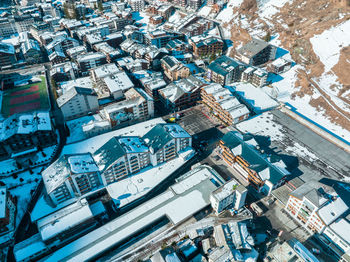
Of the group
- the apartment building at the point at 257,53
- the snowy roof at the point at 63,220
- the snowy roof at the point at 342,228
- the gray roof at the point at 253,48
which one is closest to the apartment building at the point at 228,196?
the snowy roof at the point at 342,228

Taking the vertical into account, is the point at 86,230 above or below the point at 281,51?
below

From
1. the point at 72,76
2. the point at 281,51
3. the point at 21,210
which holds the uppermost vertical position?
the point at 281,51

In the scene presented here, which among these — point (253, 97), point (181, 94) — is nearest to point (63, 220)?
point (181, 94)

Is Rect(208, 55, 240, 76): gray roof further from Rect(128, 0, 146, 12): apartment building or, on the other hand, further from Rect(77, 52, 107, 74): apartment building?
Rect(128, 0, 146, 12): apartment building

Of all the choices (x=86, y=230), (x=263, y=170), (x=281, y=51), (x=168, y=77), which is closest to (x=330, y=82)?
(x=281, y=51)

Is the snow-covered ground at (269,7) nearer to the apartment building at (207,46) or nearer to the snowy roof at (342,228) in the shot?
the apartment building at (207,46)

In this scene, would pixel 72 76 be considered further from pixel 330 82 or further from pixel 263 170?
pixel 330 82
